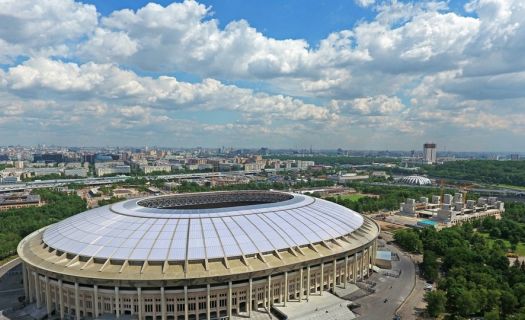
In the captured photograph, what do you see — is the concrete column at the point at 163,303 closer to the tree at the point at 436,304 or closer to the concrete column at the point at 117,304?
the concrete column at the point at 117,304

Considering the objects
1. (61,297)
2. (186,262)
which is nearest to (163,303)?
(186,262)

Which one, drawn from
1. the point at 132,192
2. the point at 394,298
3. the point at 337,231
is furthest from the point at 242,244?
the point at 132,192

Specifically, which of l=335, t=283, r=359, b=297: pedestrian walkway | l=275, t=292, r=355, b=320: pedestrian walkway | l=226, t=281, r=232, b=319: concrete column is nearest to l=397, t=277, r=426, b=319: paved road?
l=335, t=283, r=359, b=297: pedestrian walkway

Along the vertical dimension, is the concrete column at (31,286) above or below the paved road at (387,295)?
above

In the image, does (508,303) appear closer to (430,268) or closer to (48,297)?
(430,268)

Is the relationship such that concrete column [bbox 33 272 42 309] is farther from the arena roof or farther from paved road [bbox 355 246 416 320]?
paved road [bbox 355 246 416 320]

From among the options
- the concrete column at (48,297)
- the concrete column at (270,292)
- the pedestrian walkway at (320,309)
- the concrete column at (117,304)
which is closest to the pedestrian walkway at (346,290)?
the pedestrian walkway at (320,309)
